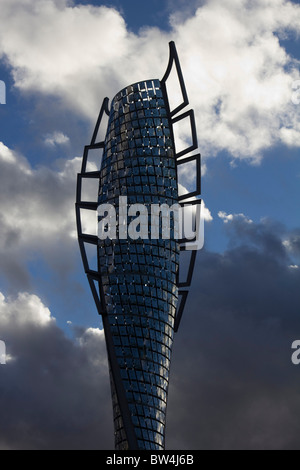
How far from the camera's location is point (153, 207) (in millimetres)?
80125

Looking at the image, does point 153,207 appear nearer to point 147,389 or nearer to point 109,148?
point 109,148

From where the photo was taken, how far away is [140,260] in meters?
78.4

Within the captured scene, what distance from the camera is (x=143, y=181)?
266 ft

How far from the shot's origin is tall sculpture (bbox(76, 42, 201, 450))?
73.4 meters

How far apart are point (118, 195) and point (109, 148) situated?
257 inches

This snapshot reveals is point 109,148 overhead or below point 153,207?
overhead

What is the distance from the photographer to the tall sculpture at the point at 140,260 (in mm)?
73438
